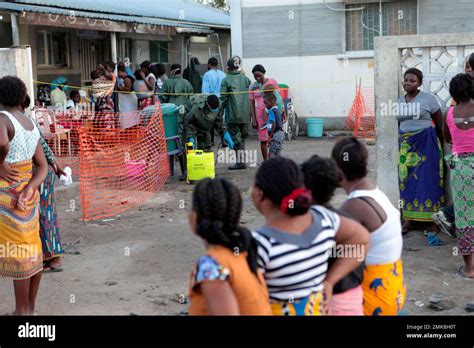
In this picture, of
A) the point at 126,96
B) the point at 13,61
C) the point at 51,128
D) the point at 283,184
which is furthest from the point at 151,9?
the point at 283,184

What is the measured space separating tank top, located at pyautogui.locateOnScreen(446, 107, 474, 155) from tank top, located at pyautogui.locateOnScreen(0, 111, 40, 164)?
3615mm

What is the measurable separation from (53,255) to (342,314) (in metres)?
4.20

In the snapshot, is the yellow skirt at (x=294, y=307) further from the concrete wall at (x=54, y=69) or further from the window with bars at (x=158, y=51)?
the window with bars at (x=158, y=51)

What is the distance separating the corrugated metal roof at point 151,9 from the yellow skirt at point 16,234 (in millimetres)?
10007

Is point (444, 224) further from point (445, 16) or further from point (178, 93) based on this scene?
point (445, 16)

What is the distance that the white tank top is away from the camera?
365cm

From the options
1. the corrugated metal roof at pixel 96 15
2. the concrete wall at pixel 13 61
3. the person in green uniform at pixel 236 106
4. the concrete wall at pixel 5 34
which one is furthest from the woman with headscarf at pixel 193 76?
the concrete wall at pixel 13 61

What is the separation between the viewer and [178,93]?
12.0m

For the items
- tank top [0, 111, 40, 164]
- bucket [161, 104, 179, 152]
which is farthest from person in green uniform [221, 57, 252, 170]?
tank top [0, 111, 40, 164]

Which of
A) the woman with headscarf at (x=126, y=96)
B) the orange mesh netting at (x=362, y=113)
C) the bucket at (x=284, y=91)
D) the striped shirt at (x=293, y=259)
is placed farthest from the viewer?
the bucket at (x=284, y=91)

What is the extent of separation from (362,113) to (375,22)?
2.17 meters

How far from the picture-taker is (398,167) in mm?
7895

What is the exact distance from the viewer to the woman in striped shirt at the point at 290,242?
3002 mm

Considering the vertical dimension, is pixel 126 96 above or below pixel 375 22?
below
